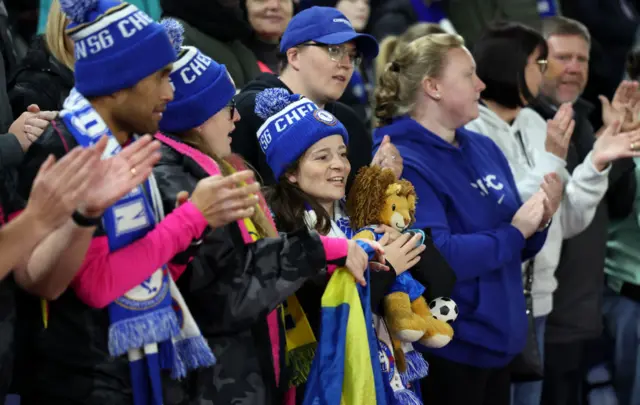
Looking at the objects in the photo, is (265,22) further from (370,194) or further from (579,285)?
(579,285)

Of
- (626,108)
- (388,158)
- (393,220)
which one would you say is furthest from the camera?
(626,108)

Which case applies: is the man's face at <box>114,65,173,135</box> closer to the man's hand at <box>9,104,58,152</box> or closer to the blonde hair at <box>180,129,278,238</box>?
the blonde hair at <box>180,129,278,238</box>

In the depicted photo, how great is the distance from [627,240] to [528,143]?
3.01 feet

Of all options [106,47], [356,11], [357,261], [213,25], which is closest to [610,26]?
[356,11]

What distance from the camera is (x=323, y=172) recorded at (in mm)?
3596

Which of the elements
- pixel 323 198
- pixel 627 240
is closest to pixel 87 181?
pixel 323 198

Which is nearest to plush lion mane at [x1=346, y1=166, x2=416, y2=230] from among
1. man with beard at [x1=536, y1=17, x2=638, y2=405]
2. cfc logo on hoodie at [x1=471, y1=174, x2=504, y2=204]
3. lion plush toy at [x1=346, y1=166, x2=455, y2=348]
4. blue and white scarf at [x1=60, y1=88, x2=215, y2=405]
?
lion plush toy at [x1=346, y1=166, x2=455, y2=348]

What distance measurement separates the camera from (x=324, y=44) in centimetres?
418

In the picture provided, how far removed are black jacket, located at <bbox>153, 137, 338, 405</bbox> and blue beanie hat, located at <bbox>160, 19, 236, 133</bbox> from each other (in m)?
0.14

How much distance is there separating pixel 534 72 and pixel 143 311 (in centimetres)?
295

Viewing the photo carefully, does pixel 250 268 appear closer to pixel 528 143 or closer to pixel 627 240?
pixel 528 143

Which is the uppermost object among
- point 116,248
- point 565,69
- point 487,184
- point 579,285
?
point 116,248

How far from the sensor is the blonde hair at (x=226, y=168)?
124 inches

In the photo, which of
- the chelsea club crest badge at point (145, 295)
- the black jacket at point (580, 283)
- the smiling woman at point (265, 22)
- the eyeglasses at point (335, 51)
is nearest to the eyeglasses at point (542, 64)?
the black jacket at point (580, 283)
